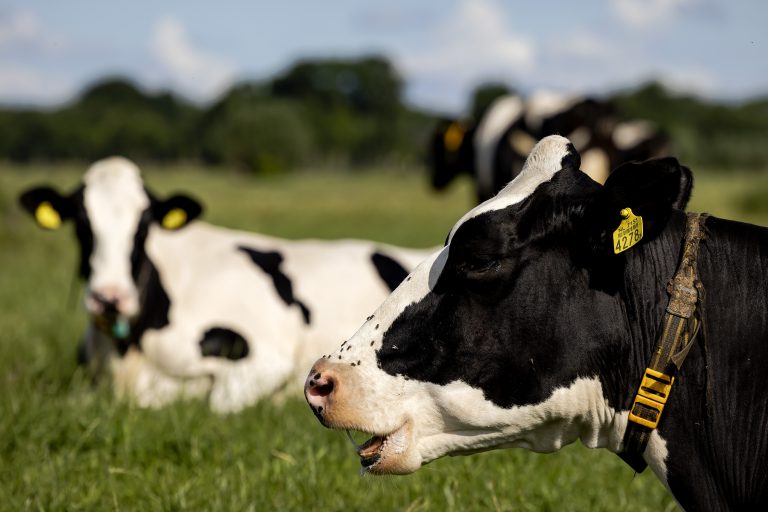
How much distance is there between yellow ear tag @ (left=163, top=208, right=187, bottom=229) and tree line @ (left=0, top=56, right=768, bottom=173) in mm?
44656

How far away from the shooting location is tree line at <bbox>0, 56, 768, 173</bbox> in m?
64.3

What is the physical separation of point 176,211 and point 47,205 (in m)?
0.95

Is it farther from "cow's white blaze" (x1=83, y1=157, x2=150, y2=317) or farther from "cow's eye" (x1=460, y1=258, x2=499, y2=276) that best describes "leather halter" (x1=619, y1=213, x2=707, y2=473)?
"cow's white blaze" (x1=83, y1=157, x2=150, y2=317)

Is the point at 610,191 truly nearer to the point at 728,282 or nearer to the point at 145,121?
the point at 728,282

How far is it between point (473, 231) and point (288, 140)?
3016 inches

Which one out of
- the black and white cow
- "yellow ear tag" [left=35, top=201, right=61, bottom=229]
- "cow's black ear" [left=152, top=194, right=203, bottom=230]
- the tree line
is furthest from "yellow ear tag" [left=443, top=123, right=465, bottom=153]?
the tree line

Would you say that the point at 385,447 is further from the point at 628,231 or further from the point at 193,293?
the point at 193,293

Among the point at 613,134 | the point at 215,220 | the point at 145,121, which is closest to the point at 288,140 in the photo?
the point at 145,121

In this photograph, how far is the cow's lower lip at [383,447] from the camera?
9.93ft

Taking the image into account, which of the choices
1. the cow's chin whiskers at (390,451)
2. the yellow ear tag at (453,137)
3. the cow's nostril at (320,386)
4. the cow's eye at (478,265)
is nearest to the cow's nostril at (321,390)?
the cow's nostril at (320,386)

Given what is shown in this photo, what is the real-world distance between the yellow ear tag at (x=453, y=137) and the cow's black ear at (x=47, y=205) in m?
8.33

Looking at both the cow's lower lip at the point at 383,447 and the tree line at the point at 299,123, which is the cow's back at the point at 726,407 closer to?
the cow's lower lip at the point at 383,447

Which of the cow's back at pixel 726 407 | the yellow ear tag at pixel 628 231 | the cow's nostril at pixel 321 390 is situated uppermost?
the yellow ear tag at pixel 628 231

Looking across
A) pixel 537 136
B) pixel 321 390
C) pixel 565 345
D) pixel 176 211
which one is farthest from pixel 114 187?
pixel 537 136
